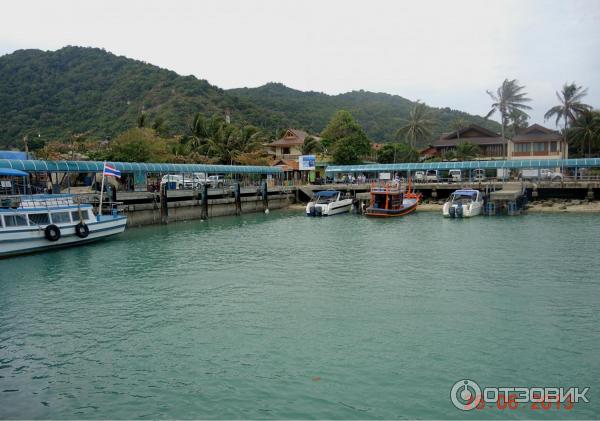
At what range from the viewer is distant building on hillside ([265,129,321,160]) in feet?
244

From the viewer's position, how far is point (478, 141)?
7481 cm

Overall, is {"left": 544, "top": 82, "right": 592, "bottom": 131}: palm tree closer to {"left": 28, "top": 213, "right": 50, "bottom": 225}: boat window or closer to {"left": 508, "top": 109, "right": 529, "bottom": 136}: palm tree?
{"left": 508, "top": 109, "right": 529, "bottom": 136}: palm tree

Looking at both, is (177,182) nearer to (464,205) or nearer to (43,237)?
(43,237)

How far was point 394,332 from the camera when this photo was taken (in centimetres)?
1424

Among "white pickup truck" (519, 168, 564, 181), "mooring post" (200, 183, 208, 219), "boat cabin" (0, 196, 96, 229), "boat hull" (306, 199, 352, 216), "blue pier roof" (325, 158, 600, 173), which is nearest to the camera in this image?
"boat cabin" (0, 196, 96, 229)

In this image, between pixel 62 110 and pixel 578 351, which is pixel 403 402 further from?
pixel 62 110

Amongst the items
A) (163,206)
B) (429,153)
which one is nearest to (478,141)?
(429,153)

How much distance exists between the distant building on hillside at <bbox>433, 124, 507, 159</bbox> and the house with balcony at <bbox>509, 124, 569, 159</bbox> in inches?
104

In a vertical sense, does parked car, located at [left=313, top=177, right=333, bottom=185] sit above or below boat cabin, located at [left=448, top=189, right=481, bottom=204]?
above

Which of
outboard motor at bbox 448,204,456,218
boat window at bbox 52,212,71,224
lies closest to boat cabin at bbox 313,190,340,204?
outboard motor at bbox 448,204,456,218

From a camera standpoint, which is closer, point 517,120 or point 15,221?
point 15,221

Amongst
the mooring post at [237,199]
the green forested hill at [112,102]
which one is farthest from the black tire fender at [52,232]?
the green forested hill at [112,102]

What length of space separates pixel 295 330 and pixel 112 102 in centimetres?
9599
